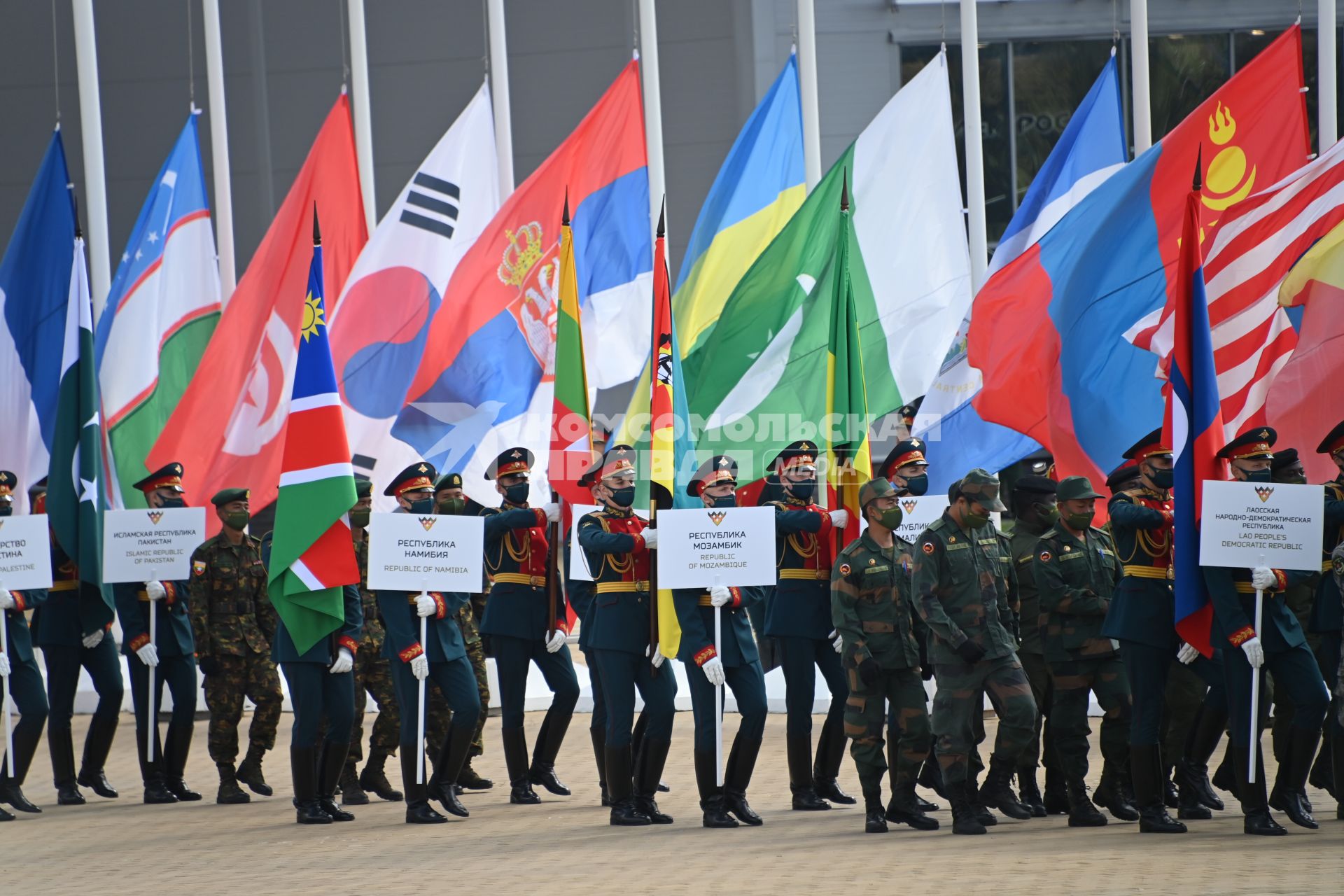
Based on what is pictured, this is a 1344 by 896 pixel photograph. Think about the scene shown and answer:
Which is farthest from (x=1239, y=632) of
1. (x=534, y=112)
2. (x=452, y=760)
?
(x=534, y=112)

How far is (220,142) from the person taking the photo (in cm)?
1773

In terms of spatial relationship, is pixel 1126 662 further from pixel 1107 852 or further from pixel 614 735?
pixel 614 735

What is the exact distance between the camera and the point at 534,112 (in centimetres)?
2652

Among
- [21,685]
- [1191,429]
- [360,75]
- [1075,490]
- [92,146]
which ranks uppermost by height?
[360,75]

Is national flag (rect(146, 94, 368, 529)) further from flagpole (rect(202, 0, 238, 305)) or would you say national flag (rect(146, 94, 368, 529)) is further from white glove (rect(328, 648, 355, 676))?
flagpole (rect(202, 0, 238, 305))

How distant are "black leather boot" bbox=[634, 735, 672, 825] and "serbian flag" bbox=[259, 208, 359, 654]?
77.7 inches

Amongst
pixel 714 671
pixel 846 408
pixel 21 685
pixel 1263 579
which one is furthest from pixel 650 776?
pixel 21 685

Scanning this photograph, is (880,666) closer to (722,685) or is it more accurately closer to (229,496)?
(722,685)

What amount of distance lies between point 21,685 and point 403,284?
4.00 meters

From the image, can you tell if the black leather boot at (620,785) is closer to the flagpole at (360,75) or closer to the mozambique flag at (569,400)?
the mozambique flag at (569,400)

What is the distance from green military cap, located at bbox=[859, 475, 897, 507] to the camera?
983 centimetres

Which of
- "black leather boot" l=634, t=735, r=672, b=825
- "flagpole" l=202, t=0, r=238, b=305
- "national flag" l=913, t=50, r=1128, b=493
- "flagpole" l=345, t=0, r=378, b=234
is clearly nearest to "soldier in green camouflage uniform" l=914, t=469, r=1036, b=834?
"black leather boot" l=634, t=735, r=672, b=825

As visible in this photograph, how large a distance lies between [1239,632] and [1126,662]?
74 cm

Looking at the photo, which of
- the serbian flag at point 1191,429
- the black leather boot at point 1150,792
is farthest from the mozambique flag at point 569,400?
the black leather boot at point 1150,792
